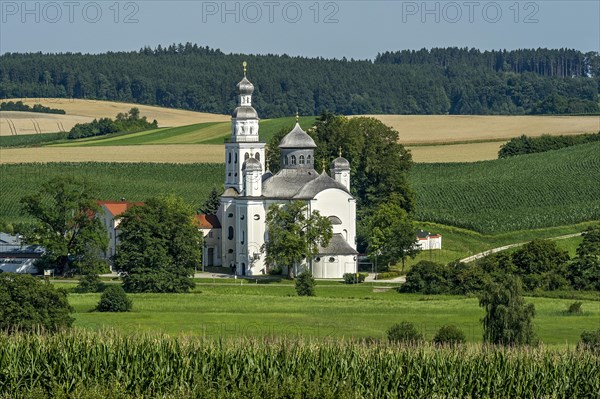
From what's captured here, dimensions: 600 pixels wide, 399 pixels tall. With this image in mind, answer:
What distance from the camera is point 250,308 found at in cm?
8950

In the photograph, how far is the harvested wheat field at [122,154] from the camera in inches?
6368

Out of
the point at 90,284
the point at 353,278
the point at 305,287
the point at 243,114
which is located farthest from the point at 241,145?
the point at 305,287

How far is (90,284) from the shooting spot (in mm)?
98500

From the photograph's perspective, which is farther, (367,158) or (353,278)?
(367,158)

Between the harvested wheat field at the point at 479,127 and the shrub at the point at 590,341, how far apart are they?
98.8m

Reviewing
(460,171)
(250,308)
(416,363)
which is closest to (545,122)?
(460,171)

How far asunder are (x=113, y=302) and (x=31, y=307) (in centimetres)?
1004

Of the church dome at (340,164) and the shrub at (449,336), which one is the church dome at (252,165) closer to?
the church dome at (340,164)

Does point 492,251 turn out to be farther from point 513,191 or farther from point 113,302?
point 113,302

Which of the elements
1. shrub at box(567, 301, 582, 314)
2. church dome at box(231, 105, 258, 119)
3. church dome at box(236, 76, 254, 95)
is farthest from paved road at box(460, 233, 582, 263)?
shrub at box(567, 301, 582, 314)

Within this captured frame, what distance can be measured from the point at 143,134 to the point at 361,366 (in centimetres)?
13467

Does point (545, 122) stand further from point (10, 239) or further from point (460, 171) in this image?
point (10, 239)

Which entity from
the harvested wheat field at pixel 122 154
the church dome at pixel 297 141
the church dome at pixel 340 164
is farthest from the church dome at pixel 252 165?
the harvested wheat field at pixel 122 154

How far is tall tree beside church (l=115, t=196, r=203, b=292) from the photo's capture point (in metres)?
97.6
